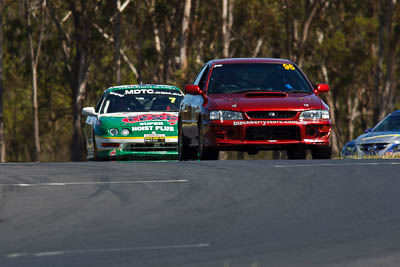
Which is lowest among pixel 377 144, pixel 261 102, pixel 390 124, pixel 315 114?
pixel 377 144

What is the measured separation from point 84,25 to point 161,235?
37.2 m

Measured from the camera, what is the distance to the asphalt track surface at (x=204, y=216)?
5820 mm

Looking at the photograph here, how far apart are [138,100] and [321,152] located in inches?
202

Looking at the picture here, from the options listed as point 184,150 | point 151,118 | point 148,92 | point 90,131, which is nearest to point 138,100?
point 148,92

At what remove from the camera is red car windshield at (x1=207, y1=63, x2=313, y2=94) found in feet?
48.0

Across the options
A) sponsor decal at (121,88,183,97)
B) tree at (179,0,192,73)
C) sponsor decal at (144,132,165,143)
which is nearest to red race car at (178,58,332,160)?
sponsor decal at (144,132,165,143)

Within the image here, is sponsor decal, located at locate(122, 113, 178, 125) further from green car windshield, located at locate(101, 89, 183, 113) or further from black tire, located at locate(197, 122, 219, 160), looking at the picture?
black tire, located at locate(197, 122, 219, 160)

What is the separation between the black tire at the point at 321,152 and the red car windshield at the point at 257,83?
3.20ft

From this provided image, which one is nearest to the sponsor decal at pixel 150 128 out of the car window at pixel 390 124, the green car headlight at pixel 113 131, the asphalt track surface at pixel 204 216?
the green car headlight at pixel 113 131

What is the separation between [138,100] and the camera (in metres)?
18.3

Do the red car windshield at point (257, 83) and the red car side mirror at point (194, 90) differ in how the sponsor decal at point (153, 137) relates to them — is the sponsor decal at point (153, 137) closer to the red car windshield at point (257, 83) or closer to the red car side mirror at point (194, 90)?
the red car windshield at point (257, 83)

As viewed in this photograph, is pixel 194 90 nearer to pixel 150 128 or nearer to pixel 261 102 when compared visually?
pixel 261 102

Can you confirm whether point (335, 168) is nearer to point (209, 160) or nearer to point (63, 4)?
point (209, 160)

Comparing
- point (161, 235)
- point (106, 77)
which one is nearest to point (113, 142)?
point (161, 235)
